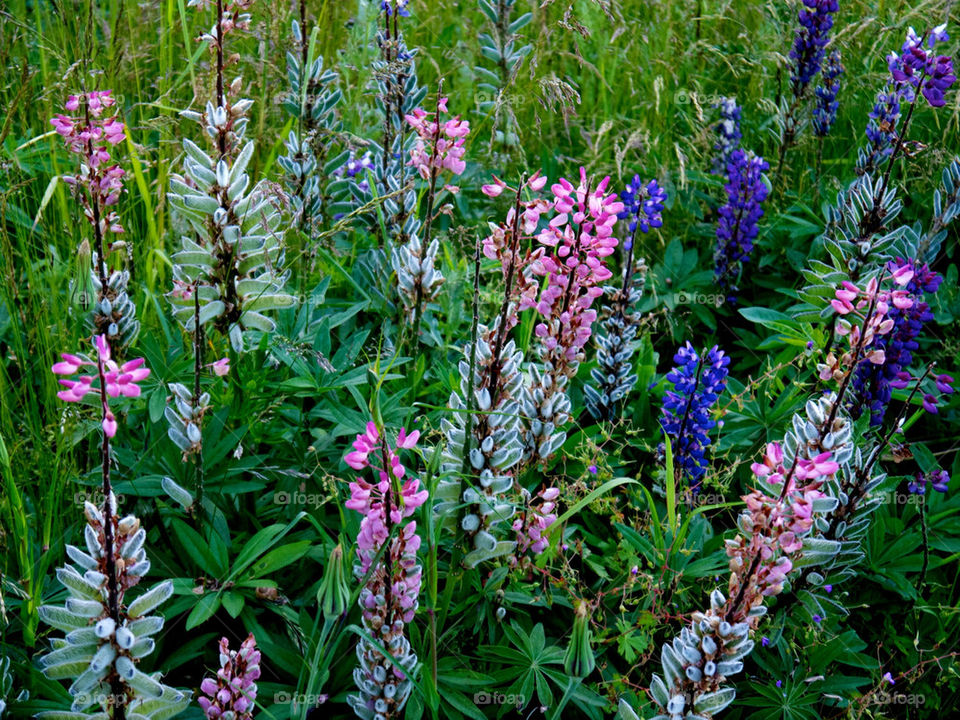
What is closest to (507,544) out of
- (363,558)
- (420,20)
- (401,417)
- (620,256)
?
(363,558)

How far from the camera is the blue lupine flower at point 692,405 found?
239 centimetres

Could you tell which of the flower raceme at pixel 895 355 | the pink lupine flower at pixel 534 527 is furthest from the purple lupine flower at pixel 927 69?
the pink lupine flower at pixel 534 527

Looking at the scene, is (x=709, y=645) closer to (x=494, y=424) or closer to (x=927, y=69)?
(x=494, y=424)

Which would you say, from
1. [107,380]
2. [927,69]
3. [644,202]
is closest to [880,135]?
[927,69]

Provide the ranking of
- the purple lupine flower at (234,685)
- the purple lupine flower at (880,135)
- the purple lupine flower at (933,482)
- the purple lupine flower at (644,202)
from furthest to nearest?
the purple lupine flower at (880,135) → the purple lupine flower at (644,202) → the purple lupine flower at (933,482) → the purple lupine flower at (234,685)

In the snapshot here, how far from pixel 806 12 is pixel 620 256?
118 centimetres

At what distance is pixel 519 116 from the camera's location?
13.4 feet

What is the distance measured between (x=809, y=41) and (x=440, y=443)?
2555 mm

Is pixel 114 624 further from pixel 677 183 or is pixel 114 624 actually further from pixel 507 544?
pixel 677 183

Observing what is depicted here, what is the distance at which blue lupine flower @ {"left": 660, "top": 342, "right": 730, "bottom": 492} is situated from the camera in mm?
2387

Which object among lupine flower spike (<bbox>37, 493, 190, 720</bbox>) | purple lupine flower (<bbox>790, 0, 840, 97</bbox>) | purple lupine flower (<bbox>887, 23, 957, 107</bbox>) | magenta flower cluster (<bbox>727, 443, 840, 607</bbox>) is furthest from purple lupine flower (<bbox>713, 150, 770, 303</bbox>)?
lupine flower spike (<bbox>37, 493, 190, 720</bbox>)

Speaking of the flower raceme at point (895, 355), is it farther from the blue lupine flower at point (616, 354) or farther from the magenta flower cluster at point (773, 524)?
the magenta flower cluster at point (773, 524)

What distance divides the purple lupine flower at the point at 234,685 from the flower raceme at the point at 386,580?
0.24 metres

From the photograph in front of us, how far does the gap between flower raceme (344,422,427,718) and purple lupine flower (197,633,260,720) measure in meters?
0.24
